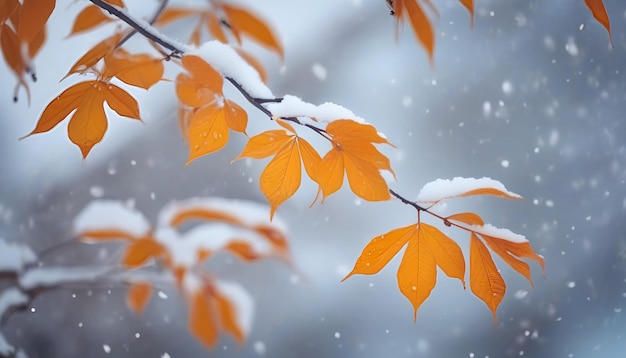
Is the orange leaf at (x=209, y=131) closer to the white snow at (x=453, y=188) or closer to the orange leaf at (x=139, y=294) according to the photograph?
the white snow at (x=453, y=188)

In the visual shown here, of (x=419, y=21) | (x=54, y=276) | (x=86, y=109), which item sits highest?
(x=419, y=21)

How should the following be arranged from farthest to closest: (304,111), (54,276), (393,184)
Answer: (393,184)
(54,276)
(304,111)

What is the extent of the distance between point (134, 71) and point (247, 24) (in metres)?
0.14

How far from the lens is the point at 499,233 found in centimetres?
28

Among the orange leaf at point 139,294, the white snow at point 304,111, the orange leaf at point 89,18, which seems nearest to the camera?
the white snow at point 304,111

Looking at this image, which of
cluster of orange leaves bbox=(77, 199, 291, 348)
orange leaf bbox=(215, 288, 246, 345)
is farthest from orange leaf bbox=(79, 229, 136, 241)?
orange leaf bbox=(215, 288, 246, 345)

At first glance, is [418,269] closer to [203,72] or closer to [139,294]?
[203,72]

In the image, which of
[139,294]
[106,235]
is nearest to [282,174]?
[106,235]

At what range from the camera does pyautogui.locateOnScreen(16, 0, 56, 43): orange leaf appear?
25 centimetres

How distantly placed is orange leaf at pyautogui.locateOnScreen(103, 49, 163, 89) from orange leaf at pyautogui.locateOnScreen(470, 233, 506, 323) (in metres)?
0.24

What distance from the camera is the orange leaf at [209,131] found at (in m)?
0.29

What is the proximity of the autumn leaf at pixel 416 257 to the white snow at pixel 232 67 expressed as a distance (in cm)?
12

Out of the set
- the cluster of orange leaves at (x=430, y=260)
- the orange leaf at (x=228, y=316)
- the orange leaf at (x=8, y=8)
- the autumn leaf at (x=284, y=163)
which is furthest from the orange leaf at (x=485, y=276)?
the orange leaf at (x=8, y=8)

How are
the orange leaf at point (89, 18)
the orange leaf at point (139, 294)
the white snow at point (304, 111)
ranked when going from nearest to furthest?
the white snow at point (304, 111) → the orange leaf at point (89, 18) → the orange leaf at point (139, 294)
